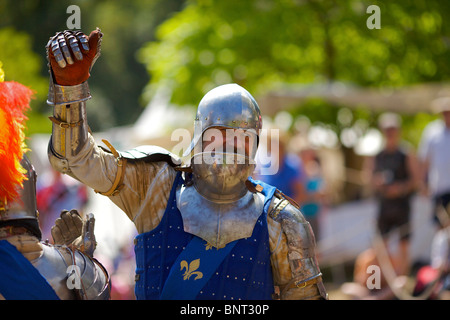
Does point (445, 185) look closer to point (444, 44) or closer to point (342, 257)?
point (342, 257)

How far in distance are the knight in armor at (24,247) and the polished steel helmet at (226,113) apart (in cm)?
77

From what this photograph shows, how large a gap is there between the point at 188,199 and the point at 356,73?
10757mm

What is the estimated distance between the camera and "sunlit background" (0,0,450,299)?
9555 mm

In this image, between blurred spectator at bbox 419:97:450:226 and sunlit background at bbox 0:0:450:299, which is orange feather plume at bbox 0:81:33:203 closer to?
sunlit background at bbox 0:0:450:299

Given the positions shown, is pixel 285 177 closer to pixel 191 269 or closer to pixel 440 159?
pixel 440 159

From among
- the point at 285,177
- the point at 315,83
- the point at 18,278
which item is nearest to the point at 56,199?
the point at 285,177

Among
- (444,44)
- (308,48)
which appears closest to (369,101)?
(444,44)

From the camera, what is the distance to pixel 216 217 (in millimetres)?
3268

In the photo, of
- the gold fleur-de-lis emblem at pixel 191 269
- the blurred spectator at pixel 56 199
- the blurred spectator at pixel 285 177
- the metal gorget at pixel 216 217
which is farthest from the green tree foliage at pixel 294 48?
the gold fleur-de-lis emblem at pixel 191 269

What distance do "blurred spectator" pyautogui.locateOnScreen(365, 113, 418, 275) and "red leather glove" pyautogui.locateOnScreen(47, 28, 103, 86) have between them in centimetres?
514

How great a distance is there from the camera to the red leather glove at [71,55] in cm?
281

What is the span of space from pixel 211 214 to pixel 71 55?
1.01 metres
